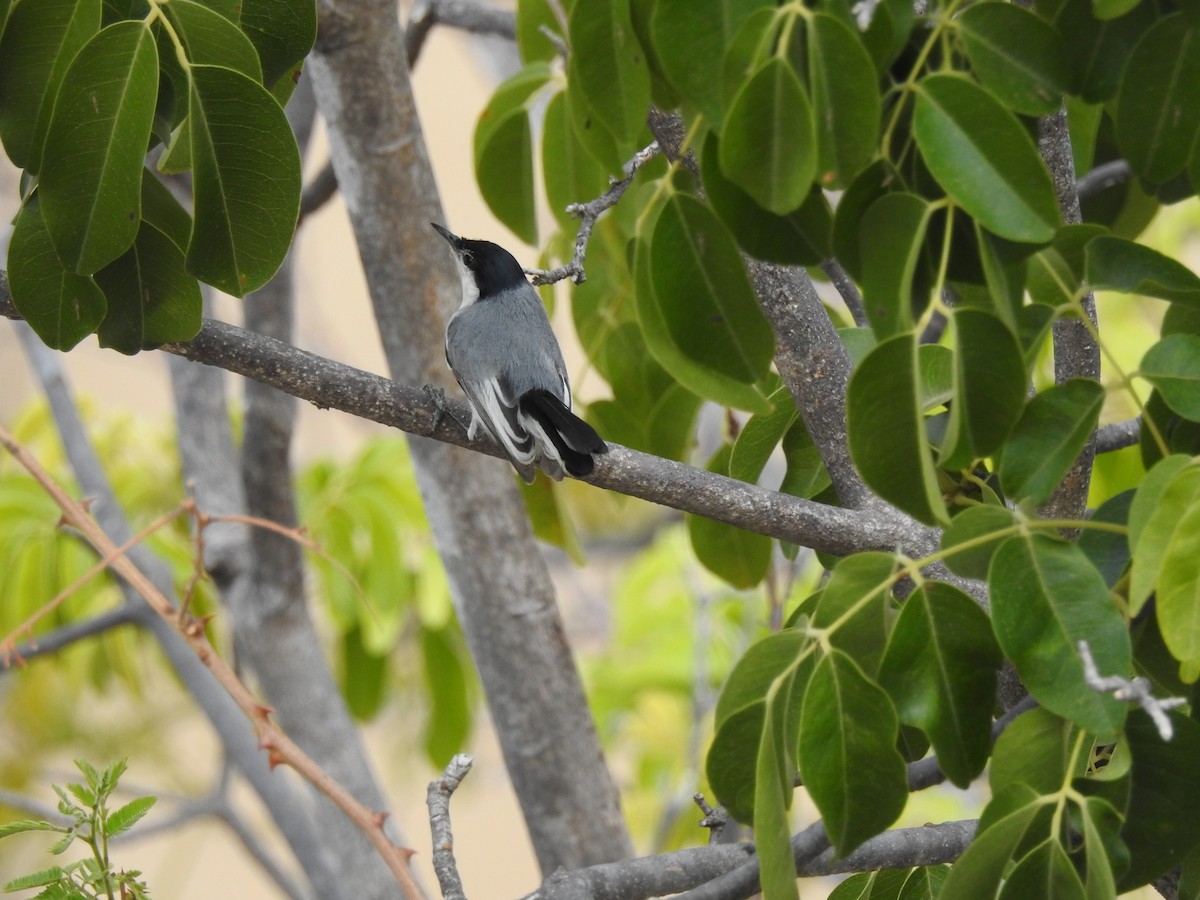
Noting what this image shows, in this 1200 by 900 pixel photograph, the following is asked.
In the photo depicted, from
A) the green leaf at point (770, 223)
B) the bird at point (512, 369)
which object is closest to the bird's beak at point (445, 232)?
the bird at point (512, 369)

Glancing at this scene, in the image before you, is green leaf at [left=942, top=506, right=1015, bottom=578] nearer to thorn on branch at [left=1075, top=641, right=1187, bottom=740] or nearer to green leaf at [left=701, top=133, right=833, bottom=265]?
thorn on branch at [left=1075, top=641, right=1187, bottom=740]

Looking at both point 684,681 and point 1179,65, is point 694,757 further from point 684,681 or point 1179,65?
point 1179,65

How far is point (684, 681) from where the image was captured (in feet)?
11.6

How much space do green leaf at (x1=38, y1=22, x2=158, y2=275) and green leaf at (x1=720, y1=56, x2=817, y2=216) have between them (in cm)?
42

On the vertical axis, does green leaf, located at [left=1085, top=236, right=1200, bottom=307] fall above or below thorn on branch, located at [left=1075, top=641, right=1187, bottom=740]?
above

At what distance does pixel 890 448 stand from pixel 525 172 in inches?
41.4

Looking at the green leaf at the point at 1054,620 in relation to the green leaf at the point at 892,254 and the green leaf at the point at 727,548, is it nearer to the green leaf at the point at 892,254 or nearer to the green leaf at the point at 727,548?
the green leaf at the point at 892,254

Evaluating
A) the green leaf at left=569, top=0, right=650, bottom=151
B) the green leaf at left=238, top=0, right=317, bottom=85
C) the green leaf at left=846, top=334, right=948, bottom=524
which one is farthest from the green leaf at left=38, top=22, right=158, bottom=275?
the green leaf at left=846, top=334, right=948, bottom=524

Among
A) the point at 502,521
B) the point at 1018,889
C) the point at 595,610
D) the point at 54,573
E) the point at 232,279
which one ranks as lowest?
the point at 1018,889

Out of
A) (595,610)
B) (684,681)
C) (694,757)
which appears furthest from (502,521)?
(595,610)

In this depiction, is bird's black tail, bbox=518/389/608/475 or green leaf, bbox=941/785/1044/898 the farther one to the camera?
bird's black tail, bbox=518/389/608/475

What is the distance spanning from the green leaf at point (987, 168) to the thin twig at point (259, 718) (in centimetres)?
81

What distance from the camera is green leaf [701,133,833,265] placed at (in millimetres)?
825

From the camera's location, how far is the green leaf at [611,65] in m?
0.87
